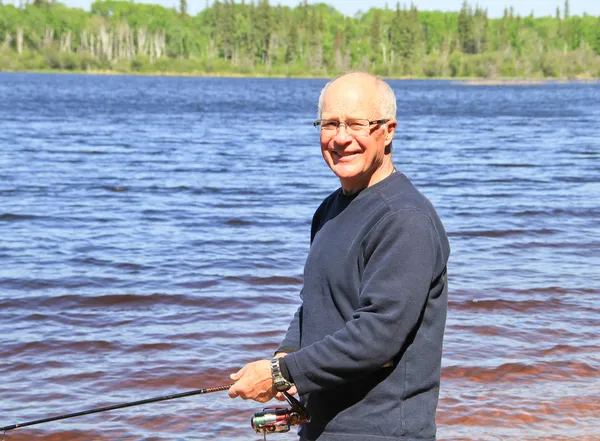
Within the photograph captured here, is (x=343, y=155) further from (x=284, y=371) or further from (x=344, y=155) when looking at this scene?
(x=284, y=371)

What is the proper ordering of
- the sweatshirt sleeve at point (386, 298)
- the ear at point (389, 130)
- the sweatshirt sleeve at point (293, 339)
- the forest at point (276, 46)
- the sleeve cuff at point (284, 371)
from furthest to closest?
the forest at point (276, 46) → the sweatshirt sleeve at point (293, 339) → the ear at point (389, 130) → the sleeve cuff at point (284, 371) → the sweatshirt sleeve at point (386, 298)

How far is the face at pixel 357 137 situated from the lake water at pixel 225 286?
140 inches

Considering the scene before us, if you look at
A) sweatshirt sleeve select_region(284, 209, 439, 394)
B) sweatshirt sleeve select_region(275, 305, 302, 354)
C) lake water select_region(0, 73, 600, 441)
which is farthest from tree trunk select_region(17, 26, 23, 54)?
sweatshirt sleeve select_region(284, 209, 439, 394)

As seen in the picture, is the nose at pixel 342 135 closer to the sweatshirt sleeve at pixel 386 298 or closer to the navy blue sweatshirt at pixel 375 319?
the navy blue sweatshirt at pixel 375 319

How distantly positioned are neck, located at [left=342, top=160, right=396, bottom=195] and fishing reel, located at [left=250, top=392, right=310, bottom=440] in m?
0.70

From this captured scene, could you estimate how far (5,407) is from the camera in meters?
6.92

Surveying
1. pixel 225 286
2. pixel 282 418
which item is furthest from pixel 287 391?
pixel 225 286

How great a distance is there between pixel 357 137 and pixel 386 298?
0.55 metres

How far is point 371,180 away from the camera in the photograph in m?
3.06

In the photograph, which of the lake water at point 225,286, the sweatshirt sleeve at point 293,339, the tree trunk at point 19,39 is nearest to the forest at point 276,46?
the tree trunk at point 19,39

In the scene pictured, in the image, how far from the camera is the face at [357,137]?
3043 mm

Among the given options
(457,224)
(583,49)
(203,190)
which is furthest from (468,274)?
(583,49)

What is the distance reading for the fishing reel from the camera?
3.14 m

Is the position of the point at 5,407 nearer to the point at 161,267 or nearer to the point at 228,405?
the point at 228,405
